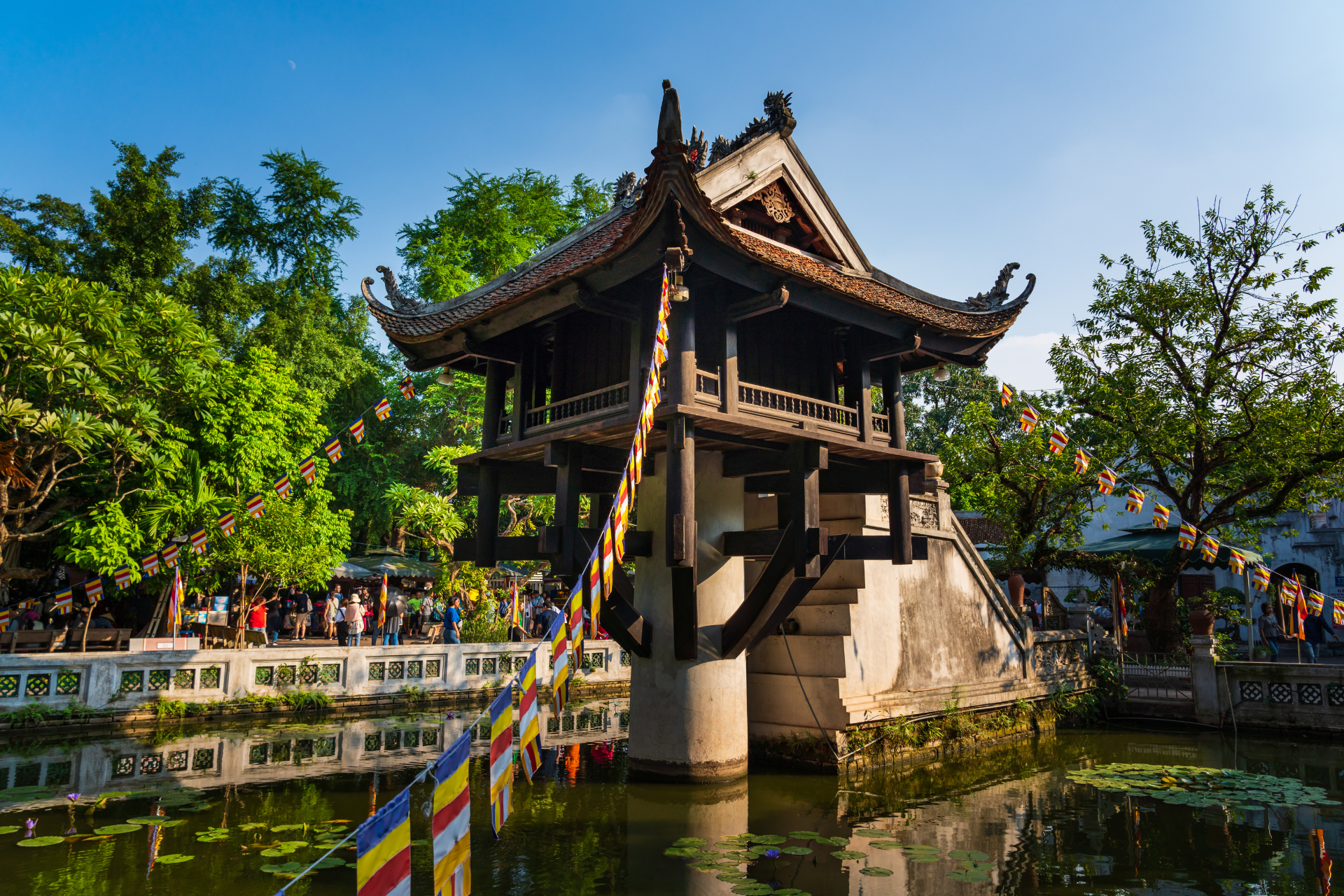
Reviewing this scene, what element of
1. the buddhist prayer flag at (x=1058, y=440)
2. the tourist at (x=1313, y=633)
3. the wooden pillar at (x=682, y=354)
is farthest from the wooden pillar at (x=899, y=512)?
the tourist at (x=1313, y=633)

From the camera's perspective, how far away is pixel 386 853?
332 cm

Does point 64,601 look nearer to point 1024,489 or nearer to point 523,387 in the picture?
point 523,387

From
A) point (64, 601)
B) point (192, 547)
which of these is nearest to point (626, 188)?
point (192, 547)

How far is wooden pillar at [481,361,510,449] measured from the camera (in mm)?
11109

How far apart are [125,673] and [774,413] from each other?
11.5 metres

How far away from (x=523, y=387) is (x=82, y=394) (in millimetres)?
9336

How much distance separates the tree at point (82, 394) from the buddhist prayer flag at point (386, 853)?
43.7ft

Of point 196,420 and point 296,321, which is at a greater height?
point 296,321

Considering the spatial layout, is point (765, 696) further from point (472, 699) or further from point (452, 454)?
point (452, 454)

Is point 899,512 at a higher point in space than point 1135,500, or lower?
lower

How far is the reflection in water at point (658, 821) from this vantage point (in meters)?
6.48

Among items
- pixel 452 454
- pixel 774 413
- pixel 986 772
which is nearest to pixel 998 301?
pixel 774 413

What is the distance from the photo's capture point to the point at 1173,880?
21.7 ft

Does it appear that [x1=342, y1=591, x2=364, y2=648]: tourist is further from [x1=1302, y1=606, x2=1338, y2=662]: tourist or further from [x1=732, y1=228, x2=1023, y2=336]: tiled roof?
[x1=1302, y1=606, x2=1338, y2=662]: tourist
